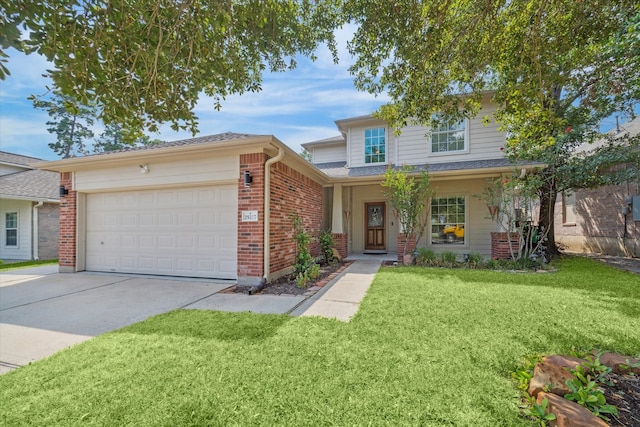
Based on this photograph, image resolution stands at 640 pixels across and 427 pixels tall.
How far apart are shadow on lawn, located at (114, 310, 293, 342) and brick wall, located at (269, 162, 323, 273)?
216 cm

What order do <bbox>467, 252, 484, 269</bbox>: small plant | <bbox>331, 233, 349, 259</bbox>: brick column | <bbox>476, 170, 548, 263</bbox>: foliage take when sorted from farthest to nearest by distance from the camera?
<bbox>331, 233, 349, 259</bbox>: brick column, <bbox>467, 252, 484, 269</bbox>: small plant, <bbox>476, 170, 548, 263</bbox>: foliage

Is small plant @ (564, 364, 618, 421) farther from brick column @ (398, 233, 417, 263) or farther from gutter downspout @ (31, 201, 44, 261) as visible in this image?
gutter downspout @ (31, 201, 44, 261)

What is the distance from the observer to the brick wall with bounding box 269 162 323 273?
6.22m

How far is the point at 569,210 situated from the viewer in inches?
518

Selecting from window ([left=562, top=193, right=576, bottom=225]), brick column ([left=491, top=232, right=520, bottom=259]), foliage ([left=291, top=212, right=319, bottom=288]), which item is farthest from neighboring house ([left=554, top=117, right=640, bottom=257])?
foliage ([left=291, top=212, right=319, bottom=288])

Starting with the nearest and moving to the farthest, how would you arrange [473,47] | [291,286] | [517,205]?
[473,47], [291,286], [517,205]

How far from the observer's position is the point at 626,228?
1021 cm

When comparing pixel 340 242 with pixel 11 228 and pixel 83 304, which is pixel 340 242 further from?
pixel 11 228

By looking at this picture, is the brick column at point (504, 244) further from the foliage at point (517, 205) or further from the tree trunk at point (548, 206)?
the tree trunk at point (548, 206)

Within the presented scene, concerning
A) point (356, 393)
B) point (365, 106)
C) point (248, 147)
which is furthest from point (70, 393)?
point (365, 106)

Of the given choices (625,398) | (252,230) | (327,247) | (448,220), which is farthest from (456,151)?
(625,398)

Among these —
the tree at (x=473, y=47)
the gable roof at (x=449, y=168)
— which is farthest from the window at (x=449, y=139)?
the tree at (x=473, y=47)

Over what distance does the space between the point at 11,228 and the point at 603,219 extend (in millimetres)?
24574

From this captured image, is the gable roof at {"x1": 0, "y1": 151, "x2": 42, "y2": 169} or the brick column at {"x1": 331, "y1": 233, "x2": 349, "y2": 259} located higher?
the gable roof at {"x1": 0, "y1": 151, "x2": 42, "y2": 169}
